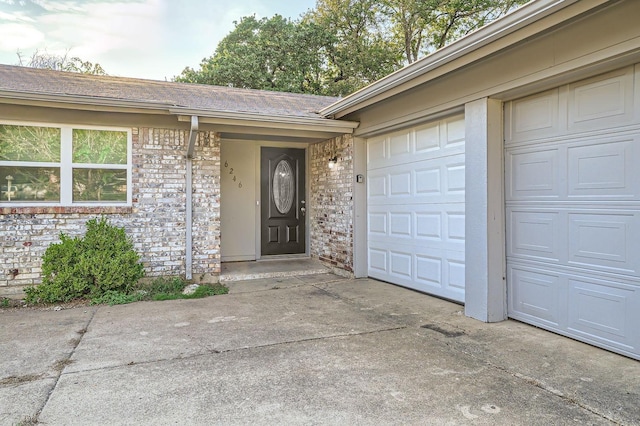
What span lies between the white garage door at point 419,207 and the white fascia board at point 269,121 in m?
0.61

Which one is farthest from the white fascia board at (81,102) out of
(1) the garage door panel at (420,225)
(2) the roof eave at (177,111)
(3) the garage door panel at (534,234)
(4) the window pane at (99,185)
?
(3) the garage door panel at (534,234)

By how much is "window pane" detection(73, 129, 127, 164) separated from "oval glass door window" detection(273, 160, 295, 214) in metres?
2.84

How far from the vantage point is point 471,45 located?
11.5 ft

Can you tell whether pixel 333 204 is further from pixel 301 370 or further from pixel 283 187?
pixel 301 370

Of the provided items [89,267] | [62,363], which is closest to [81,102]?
[89,267]

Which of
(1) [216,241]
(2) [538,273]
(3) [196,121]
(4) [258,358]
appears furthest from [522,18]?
(1) [216,241]

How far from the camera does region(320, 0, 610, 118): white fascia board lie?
2.79m

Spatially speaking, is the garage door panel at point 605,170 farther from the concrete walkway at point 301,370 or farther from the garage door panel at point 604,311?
the concrete walkway at point 301,370

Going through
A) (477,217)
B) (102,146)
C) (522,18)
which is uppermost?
(522,18)

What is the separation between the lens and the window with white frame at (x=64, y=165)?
5.11 m

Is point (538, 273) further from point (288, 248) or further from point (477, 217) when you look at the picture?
point (288, 248)

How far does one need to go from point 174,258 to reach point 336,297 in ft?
8.08

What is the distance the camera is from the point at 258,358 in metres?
3.07

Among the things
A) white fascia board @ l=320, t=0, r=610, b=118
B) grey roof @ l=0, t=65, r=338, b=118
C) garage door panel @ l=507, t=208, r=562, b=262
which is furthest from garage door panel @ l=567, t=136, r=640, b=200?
grey roof @ l=0, t=65, r=338, b=118
